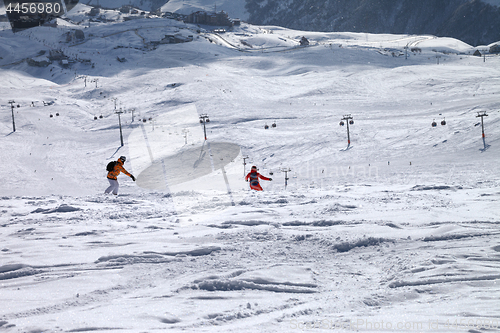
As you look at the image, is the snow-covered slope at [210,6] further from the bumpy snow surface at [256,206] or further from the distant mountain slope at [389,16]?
the bumpy snow surface at [256,206]

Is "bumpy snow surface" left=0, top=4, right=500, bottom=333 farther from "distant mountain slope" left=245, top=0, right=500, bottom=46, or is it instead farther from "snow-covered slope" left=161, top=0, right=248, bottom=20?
"snow-covered slope" left=161, top=0, right=248, bottom=20

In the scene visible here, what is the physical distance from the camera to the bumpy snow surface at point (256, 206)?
15.0 feet

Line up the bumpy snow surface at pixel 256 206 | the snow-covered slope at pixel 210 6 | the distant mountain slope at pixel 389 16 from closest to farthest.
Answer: the bumpy snow surface at pixel 256 206, the distant mountain slope at pixel 389 16, the snow-covered slope at pixel 210 6

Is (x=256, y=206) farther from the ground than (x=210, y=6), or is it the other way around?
(x=210, y=6)

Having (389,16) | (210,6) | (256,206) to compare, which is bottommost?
(256,206)

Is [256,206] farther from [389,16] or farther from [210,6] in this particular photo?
[210,6]

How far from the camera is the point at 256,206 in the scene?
9.94m

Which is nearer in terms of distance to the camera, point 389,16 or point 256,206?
point 256,206

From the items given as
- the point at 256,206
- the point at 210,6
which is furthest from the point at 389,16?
the point at 256,206

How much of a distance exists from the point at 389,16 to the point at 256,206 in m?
170

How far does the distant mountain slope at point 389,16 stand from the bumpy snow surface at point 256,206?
294ft

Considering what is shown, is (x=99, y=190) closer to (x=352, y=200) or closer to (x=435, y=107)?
(x=352, y=200)

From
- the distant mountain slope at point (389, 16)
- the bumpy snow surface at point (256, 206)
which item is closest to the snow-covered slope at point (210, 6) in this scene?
the distant mountain slope at point (389, 16)

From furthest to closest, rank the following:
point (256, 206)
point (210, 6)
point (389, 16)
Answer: point (210, 6) → point (389, 16) → point (256, 206)
